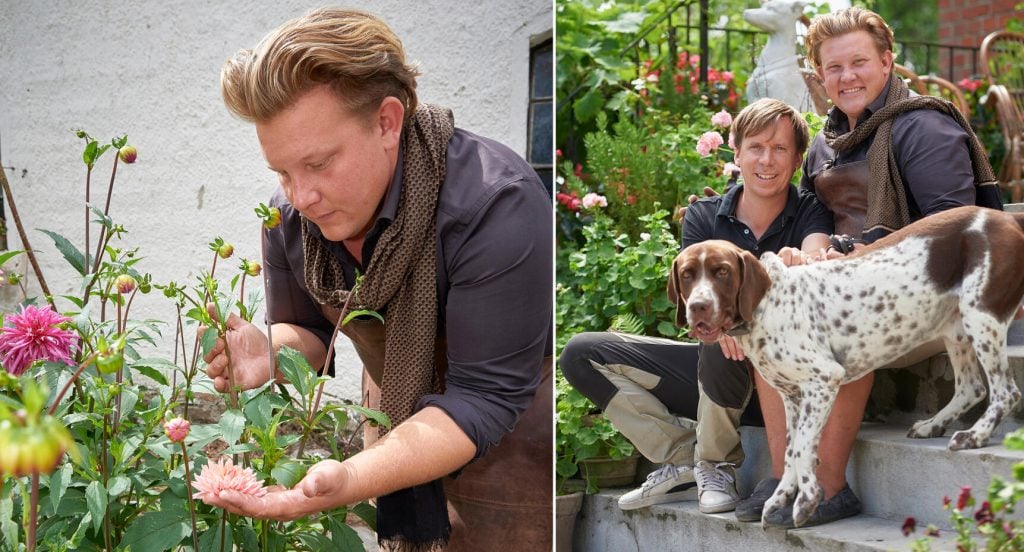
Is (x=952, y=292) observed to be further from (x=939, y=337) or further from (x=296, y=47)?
(x=296, y=47)

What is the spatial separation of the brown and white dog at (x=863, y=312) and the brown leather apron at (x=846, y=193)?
5cm

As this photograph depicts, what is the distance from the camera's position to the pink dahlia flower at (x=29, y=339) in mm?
1206

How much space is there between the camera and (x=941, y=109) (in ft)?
4.27

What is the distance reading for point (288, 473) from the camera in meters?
1.18

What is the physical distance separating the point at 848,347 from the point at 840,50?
1.32 ft

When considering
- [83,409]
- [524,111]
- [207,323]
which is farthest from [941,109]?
[83,409]

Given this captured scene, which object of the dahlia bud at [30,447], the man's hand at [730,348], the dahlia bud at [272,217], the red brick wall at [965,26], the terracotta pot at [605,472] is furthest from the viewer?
the red brick wall at [965,26]

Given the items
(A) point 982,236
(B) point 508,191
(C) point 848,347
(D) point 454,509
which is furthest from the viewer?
(D) point 454,509

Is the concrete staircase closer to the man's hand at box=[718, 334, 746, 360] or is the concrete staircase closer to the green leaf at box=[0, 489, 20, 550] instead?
the man's hand at box=[718, 334, 746, 360]

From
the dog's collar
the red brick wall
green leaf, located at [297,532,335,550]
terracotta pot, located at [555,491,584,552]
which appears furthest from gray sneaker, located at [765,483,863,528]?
the red brick wall

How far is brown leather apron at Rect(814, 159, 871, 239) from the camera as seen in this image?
127 cm

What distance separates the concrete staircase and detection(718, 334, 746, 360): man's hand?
11cm

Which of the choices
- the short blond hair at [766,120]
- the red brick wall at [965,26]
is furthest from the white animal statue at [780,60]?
the red brick wall at [965,26]

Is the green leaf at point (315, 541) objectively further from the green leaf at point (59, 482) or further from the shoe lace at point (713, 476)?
the shoe lace at point (713, 476)
